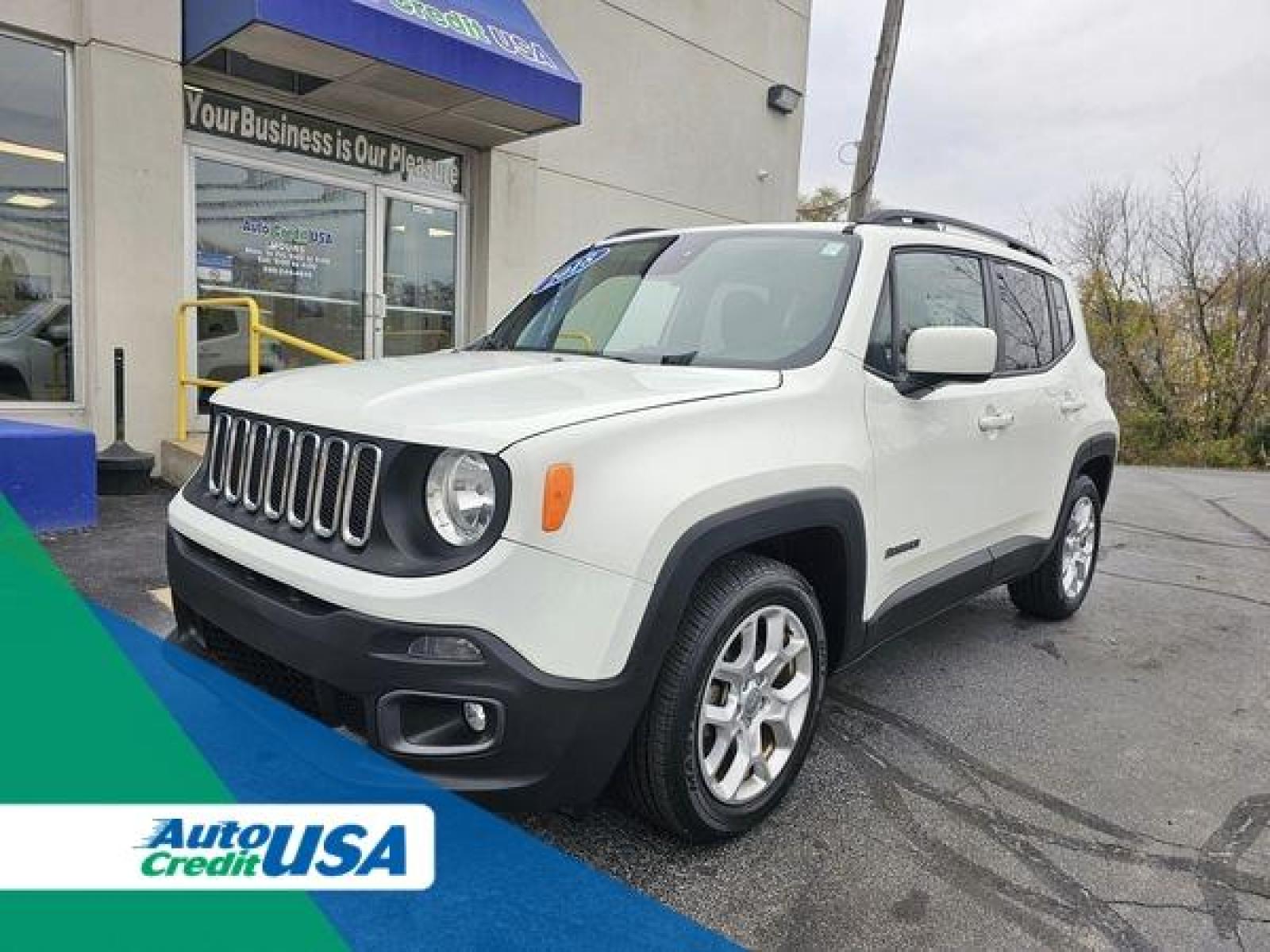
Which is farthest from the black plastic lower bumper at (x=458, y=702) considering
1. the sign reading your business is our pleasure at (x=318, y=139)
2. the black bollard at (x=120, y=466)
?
the sign reading your business is our pleasure at (x=318, y=139)

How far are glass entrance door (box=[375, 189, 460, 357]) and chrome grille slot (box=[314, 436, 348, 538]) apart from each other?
24.0 feet

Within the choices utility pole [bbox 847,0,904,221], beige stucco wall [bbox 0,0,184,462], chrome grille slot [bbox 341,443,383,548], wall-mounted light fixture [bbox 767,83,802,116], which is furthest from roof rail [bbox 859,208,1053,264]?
wall-mounted light fixture [bbox 767,83,802,116]

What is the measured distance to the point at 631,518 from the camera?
89.1 inches

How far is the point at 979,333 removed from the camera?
125 inches

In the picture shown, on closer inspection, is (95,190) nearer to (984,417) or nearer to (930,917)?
(984,417)

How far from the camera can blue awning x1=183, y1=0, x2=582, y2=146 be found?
6902 mm

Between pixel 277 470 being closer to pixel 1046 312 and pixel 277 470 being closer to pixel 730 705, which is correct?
pixel 730 705

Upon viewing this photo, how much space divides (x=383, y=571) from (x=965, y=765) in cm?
219

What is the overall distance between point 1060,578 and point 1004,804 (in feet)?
7.26

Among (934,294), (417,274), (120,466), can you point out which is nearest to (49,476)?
(120,466)

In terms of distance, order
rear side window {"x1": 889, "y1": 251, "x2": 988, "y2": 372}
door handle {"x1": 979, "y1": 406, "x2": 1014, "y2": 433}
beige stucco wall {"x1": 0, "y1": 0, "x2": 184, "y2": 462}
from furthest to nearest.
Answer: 1. beige stucco wall {"x1": 0, "y1": 0, "x2": 184, "y2": 462}
2. door handle {"x1": 979, "y1": 406, "x2": 1014, "y2": 433}
3. rear side window {"x1": 889, "y1": 251, "x2": 988, "y2": 372}

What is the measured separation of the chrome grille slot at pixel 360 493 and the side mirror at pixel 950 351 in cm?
177

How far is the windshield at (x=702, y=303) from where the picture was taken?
126 inches

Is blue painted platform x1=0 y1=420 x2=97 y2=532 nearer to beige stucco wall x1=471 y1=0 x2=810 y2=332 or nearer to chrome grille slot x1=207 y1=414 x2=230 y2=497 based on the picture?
chrome grille slot x1=207 y1=414 x2=230 y2=497
